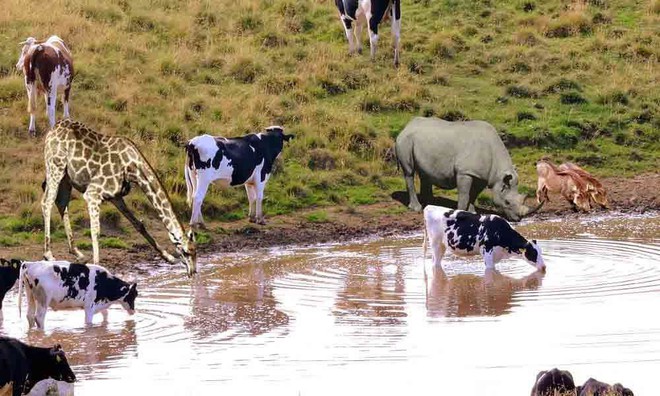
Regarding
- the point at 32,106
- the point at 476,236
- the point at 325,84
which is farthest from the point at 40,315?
the point at 325,84

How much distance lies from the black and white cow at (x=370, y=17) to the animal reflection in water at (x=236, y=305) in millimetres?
9936

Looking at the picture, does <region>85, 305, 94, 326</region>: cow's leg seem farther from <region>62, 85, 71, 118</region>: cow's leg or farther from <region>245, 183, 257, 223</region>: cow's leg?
<region>62, 85, 71, 118</region>: cow's leg

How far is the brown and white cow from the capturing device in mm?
22234

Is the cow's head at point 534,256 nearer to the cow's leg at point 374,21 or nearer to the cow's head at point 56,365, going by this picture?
the cow's head at point 56,365

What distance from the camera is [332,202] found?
2183 centimetres

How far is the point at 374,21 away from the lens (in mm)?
27609

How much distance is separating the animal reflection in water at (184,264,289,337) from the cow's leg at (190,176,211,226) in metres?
1.77

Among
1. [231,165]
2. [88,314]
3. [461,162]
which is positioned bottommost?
[88,314]

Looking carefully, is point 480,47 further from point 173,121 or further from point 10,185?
point 10,185

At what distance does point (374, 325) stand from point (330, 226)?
6.16m

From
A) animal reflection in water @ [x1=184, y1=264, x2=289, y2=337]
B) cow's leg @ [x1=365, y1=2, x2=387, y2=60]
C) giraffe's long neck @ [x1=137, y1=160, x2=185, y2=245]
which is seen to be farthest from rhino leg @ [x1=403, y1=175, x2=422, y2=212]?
cow's leg @ [x1=365, y1=2, x2=387, y2=60]

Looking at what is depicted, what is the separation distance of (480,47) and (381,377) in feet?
54.9

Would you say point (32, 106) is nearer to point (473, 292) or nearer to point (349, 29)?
point (349, 29)

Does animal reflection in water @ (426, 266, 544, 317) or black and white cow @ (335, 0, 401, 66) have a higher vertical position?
black and white cow @ (335, 0, 401, 66)
